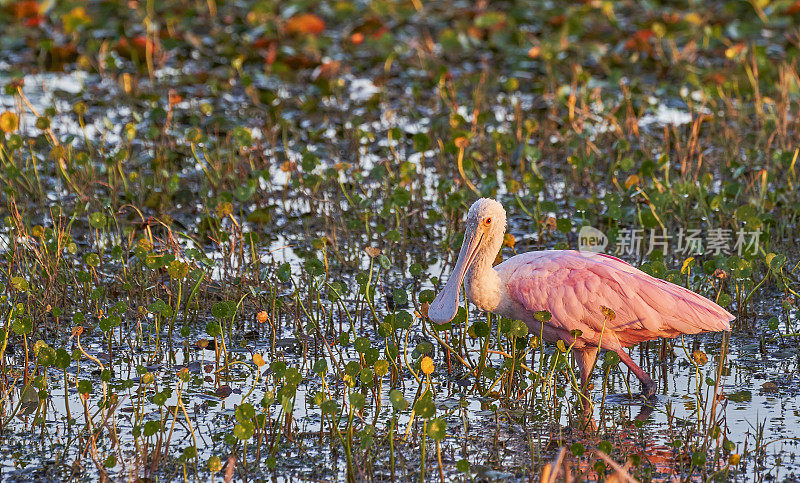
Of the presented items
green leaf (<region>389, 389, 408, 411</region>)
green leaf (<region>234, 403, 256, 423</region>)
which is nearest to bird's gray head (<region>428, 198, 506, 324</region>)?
green leaf (<region>389, 389, 408, 411</region>)

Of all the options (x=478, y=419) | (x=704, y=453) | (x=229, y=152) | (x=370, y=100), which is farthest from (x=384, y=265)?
(x=370, y=100)

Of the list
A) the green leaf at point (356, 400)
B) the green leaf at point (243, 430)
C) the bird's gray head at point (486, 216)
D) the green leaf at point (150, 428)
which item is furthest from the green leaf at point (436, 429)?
the bird's gray head at point (486, 216)

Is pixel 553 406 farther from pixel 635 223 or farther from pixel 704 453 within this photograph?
pixel 635 223

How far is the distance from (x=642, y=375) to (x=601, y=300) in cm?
34

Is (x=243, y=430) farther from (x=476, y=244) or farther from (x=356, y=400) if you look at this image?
(x=476, y=244)

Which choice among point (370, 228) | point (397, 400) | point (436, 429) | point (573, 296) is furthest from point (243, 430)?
point (370, 228)

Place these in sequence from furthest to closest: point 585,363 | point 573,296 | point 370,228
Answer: point 370,228 < point 585,363 < point 573,296

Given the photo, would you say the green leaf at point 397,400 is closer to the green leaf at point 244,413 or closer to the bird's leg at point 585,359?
the green leaf at point 244,413

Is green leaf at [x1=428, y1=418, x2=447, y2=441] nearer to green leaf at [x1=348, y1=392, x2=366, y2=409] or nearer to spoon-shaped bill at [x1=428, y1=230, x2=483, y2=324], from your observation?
green leaf at [x1=348, y1=392, x2=366, y2=409]

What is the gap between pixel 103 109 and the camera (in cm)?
868

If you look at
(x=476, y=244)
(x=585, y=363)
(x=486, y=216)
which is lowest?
(x=585, y=363)

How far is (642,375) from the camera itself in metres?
4.41

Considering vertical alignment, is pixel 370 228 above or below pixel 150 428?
above

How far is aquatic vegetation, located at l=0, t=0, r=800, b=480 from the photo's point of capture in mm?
3934
